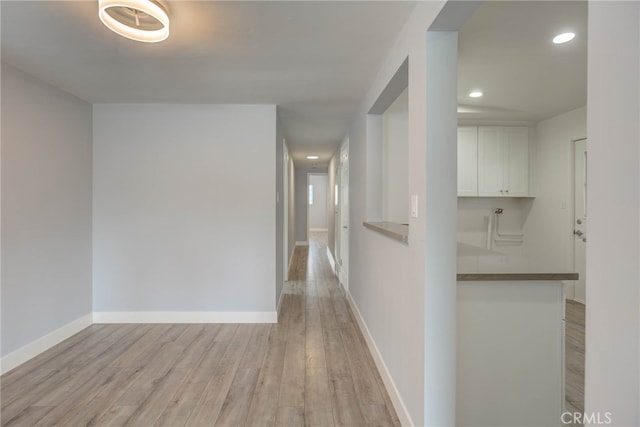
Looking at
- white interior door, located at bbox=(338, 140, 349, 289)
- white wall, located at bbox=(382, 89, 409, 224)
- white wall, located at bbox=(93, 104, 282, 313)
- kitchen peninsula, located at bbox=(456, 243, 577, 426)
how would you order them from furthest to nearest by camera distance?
1. white interior door, located at bbox=(338, 140, 349, 289)
2. white wall, located at bbox=(93, 104, 282, 313)
3. white wall, located at bbox=(382, 89, 409, 224)
4. kitchen peninsula, located at bbox=(456, 243, 577, 426)

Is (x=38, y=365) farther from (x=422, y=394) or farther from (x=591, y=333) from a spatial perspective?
(x=591, y=333)

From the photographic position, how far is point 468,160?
13.7ft

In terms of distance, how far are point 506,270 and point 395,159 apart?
176 cm

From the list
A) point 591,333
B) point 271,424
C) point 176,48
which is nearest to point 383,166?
point 176,48

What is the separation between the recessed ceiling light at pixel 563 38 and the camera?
1953 mm

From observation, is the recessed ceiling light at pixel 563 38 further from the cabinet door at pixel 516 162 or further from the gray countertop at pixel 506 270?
the cabinet door at pixel 516 162

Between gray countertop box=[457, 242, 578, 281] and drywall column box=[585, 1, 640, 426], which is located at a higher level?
drywall column box=[585, 1, 640, 426]

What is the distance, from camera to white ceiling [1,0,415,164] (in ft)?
5.46

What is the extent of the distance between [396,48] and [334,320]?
8.42 feet

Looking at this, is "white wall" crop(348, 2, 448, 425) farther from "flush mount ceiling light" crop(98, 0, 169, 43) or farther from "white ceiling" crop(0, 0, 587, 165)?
"flush mount ceiling light" crop(98, 0, 169, 43)

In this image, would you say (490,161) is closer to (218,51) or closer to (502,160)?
(502,160)

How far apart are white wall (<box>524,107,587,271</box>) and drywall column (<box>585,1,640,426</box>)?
367 cm

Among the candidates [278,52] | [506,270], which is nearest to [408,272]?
[506,270]

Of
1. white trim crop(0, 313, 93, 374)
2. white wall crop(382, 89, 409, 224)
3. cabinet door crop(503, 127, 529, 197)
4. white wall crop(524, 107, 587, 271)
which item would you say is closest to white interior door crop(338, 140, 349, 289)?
white wall crop(382, 89, 409, 224)
